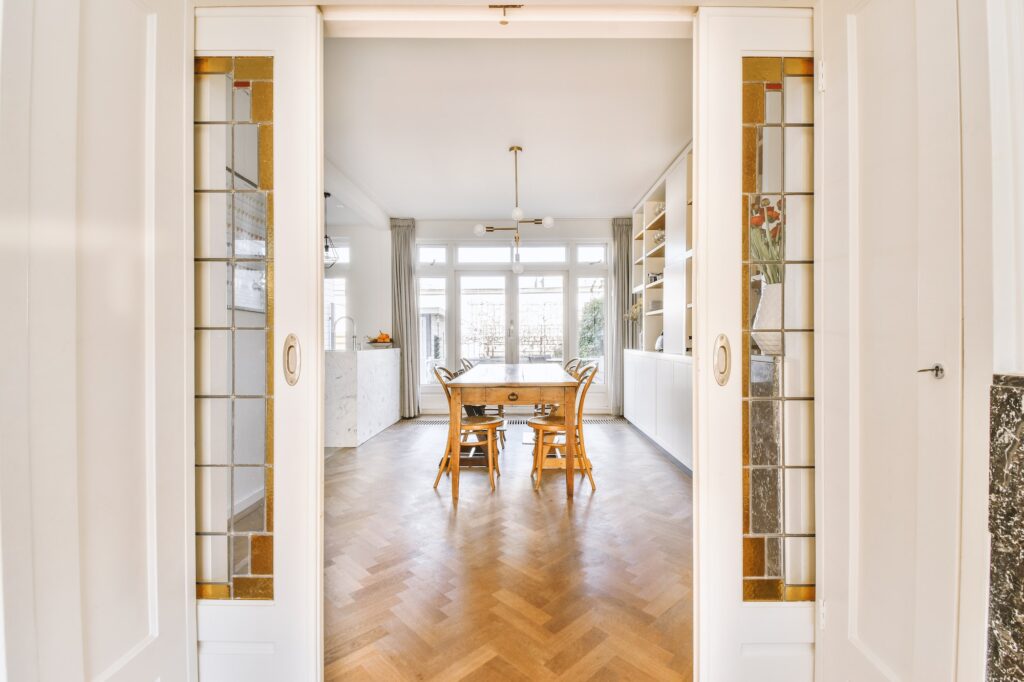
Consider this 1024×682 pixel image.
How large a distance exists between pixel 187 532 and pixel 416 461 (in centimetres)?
279

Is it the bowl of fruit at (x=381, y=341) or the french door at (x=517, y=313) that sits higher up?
the french door at (x=517, y=313)

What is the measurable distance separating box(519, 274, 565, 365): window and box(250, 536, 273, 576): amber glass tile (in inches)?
203

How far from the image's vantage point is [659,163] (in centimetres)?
417

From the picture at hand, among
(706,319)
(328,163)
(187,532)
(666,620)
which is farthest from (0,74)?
(328,163)

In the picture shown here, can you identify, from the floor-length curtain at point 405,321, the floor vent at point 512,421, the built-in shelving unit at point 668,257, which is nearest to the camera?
the built-in shelving unit at point 668,257

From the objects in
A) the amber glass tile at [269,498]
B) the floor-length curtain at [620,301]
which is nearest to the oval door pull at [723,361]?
the amber glass tile at [269,498]

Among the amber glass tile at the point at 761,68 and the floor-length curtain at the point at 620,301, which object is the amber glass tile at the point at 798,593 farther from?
the floor-length curtain at the point at 620,301

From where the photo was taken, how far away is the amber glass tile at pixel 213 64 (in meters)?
1.27

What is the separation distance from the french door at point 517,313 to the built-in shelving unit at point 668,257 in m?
1.22

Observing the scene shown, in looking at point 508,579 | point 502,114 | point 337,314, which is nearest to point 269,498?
point 508,579

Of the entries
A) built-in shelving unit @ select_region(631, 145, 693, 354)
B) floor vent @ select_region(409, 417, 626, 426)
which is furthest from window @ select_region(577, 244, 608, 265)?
floor vent @ select_region(409, 417, 626, 426)

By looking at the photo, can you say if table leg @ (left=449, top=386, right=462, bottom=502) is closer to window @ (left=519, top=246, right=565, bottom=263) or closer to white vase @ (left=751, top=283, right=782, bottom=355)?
white vase @ (left=751, top=283, right=782, bottom=355)

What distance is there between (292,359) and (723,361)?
1.31m

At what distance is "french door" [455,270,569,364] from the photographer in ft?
20.6
